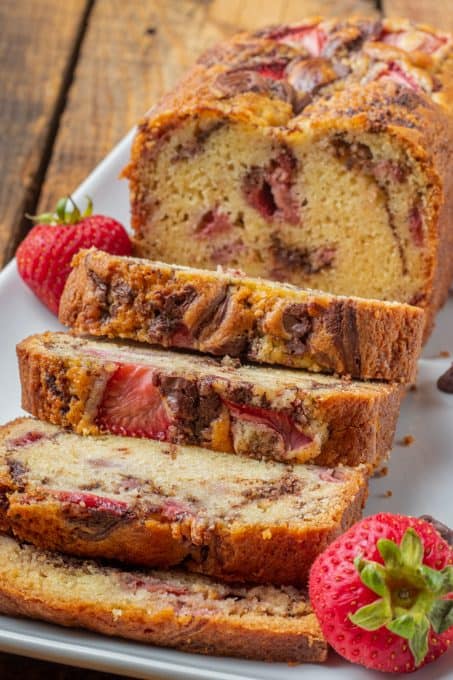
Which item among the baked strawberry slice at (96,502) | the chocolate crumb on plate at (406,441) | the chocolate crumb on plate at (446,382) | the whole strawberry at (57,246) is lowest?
the chocolate crumb on plate at (406,441)

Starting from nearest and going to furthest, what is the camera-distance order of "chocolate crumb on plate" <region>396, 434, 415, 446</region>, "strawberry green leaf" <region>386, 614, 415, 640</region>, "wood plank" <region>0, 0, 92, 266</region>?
"strawberry green leaf" <region>386, 614, 415, 640</region> < "chocolate crumb on plate" <region>396, 434, 415, 446</region> < "wood plank" <region>0, 0, 92, 266</region>

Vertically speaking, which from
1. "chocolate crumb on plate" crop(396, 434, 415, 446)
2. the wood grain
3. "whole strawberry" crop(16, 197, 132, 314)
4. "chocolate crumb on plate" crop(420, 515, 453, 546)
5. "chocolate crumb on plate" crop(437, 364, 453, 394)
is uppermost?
"whole strawberry" crop(16, 197, 132, 314)

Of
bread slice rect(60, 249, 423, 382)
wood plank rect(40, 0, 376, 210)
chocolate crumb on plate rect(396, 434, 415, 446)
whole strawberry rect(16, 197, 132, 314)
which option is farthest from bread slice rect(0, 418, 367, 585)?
wood plank rect(40, 0, 376, 210)

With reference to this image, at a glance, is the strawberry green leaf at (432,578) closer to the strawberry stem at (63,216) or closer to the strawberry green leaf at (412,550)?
the strawberry green leaf at (412,550)

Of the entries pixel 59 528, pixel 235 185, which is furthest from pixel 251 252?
pixel 59 528

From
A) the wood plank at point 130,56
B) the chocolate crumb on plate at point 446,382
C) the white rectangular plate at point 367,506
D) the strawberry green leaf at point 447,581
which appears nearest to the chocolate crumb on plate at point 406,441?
the white rectangular plate at point 367,506

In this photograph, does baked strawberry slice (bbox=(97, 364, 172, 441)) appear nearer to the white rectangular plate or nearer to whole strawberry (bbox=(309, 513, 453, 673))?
the white rectangular plate
